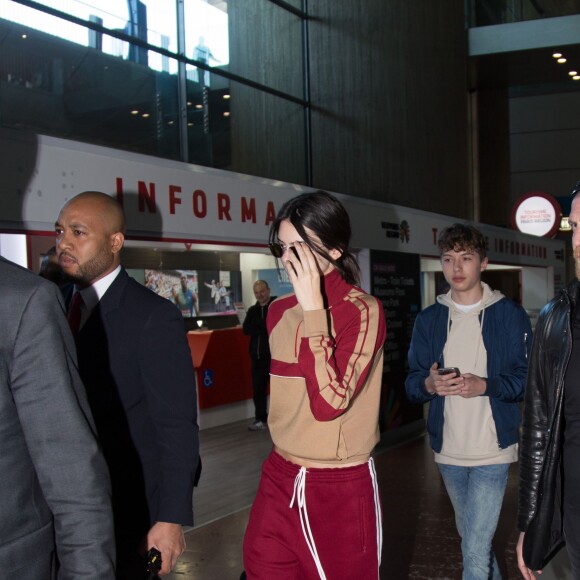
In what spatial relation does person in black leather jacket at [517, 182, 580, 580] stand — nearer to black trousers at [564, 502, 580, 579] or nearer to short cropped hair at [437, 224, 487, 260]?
black trousers at [564, 502, 580, 579]

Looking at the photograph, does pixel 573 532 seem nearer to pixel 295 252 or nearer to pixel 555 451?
pixel 555 451

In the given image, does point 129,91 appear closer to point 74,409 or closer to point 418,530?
point 418,530

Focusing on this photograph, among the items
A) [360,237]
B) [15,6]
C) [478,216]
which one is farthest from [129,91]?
[478,216]

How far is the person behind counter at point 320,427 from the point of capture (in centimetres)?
221

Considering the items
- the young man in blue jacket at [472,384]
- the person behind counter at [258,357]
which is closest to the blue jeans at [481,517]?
the young man in blue jacket at [472,384]

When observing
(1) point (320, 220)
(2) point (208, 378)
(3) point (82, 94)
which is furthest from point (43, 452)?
(2) point (208, 378)

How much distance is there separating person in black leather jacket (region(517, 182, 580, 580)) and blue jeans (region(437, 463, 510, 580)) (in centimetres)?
96

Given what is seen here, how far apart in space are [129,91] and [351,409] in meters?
6.79

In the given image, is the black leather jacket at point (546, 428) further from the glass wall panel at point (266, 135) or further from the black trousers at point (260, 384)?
the glass wall panel at point (266, 135)

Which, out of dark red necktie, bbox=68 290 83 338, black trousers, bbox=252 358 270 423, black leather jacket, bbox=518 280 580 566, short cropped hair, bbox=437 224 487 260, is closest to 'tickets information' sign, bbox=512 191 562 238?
black trousers, bbox=252 358 270 423

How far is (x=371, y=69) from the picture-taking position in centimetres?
1140

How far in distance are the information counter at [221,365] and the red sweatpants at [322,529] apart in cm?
736

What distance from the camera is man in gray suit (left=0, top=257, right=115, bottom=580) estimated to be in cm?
123

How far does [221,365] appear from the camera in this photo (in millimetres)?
10109
